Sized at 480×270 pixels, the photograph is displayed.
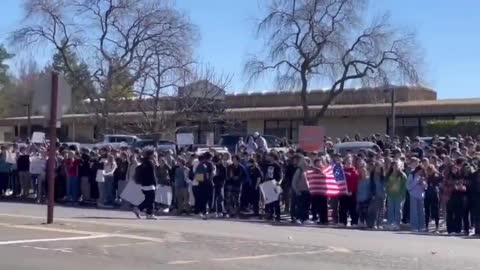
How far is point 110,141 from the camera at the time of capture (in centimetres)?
5022

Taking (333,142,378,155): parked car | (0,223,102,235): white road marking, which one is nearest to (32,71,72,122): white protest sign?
(0,223,102,235): white road marking

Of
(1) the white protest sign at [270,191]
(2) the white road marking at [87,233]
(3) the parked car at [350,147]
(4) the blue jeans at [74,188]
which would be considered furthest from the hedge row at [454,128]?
(2) the white road marking at [87,233]

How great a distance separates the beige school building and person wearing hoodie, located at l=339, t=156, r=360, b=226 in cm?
2885

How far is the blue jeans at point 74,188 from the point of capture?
31.5 m

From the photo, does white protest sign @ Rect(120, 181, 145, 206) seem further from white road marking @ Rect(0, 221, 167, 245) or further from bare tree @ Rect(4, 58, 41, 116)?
bare tree @ Rect(4, 58, 41, 116)

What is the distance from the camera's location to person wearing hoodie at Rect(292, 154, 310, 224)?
25.5 meters

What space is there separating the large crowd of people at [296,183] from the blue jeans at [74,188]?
0.03 m

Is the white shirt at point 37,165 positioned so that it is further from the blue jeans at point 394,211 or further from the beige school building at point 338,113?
the beige school building at point 338,113

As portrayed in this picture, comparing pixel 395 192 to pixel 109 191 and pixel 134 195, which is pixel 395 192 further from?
pixel 109 191

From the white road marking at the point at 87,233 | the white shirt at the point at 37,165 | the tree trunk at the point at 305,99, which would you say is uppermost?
the tree trunk at the point at 305,99

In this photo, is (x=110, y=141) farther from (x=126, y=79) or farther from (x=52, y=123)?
(x=52, y=123)

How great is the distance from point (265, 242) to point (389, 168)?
620cm

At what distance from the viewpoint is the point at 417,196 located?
23.7 m

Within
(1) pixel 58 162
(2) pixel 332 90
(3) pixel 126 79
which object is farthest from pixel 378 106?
(1) pixel 58 162
